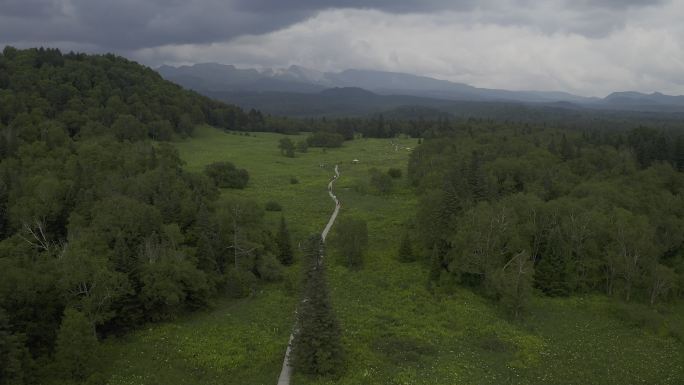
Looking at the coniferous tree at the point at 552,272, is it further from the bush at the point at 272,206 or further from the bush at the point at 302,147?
the bush at the point at 302,147

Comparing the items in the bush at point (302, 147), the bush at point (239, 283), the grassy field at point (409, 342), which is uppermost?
the bush at point (302, 147)

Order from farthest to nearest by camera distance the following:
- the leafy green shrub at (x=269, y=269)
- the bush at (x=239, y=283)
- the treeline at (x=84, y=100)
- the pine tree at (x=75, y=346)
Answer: the treeline at (x=84, y=100) < the leafy green shrub at (x=269, y=269) < the bush at (x=239, y=283) < the pine tree at (x=75, y=346)

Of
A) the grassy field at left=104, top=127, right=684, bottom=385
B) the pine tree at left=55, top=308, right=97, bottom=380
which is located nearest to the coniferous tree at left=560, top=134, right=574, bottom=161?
the grassy field at left=104, top=127, right=684, bottom=385

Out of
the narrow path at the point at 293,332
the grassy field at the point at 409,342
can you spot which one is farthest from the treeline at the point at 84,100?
the grassy field at the point at 409,342

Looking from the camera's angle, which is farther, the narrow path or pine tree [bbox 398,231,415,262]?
pine tree [bbox 398,231,415,262]

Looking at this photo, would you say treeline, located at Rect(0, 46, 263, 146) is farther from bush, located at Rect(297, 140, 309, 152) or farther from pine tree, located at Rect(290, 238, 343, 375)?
pine tree, located at Rect(290, 238, 343, 375)

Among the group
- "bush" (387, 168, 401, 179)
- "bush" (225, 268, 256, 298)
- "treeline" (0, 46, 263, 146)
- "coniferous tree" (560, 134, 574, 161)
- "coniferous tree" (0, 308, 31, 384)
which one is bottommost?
"bush" (225, 268, 256, 298)

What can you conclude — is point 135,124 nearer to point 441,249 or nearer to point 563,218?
point 441,249
